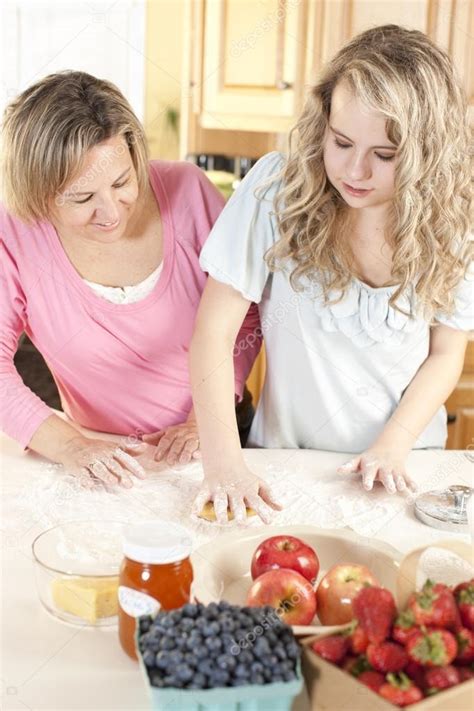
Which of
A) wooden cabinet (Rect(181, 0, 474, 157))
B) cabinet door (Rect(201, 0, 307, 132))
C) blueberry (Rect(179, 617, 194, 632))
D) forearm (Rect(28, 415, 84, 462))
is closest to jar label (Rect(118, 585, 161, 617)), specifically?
blueberry (Rect(179, 617, 194, 632))

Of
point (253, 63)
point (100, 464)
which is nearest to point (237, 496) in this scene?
point (100, 464)

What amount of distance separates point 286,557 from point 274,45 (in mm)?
2235

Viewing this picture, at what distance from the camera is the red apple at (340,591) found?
3.27 ft

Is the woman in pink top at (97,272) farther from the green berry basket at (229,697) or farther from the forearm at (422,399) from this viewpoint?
the green berry basket at (229,697)

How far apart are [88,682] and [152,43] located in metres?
3.34

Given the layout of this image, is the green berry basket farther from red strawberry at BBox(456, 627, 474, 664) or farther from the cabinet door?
the cabinet door

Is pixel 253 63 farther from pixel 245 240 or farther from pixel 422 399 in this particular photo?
pixel 422 399

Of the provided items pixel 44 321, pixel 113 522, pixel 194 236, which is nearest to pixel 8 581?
pixel 113 522

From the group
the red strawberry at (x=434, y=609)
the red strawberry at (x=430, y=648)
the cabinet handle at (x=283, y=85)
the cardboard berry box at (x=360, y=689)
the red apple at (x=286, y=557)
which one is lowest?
the red apple at (x=286, y=557)

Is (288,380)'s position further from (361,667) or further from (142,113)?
(142,113)

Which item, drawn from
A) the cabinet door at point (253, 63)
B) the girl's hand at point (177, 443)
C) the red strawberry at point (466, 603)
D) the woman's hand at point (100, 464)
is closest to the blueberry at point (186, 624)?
the red strawberry at point (466, 603)

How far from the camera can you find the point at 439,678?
803 millimetres

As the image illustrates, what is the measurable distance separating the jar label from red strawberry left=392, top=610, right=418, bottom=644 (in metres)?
0.26

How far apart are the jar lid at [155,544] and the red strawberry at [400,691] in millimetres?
257
